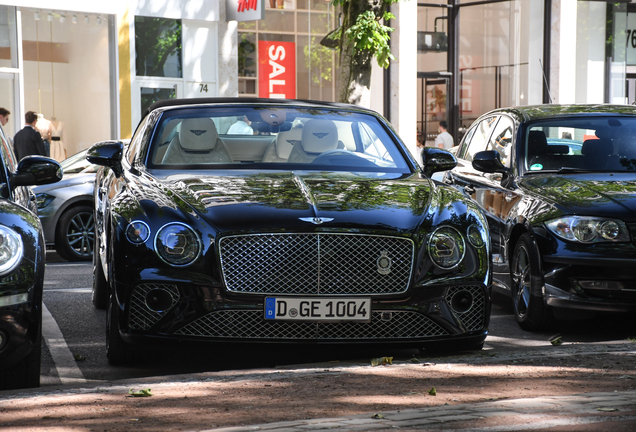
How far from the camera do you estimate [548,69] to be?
27.0m

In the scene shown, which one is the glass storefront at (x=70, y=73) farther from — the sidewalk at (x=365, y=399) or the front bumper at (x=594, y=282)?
the sidewalk at (x=365, y=399)

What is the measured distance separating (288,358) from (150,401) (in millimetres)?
1794

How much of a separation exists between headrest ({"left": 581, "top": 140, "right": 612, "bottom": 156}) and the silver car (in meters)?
6.62

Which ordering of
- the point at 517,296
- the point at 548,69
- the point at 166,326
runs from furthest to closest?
1. the point at 548,69
2. the point at 517,296
3. the point at 166,326

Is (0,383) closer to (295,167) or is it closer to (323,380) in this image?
(323,380)

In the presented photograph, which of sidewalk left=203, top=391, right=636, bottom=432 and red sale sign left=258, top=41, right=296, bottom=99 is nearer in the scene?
sidewalk left=203, top=391, right=636, bottom=432

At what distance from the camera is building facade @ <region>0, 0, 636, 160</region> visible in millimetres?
20203

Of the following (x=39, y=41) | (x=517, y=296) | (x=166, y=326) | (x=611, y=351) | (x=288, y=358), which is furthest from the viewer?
(x=39, y=41)

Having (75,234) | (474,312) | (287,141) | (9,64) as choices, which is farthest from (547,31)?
(474,312)

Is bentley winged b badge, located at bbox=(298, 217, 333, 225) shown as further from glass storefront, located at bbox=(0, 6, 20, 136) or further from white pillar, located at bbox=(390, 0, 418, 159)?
white pillar, located at bbox=(390, 0, 418, 159)

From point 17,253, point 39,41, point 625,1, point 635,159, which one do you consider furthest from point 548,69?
point 17,253

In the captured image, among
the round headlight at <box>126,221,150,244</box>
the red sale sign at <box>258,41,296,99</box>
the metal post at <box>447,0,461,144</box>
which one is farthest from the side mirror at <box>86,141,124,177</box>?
the metal post at <box>447,0,461,144</box>

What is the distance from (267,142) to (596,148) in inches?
118

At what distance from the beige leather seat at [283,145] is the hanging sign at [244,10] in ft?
50.8
